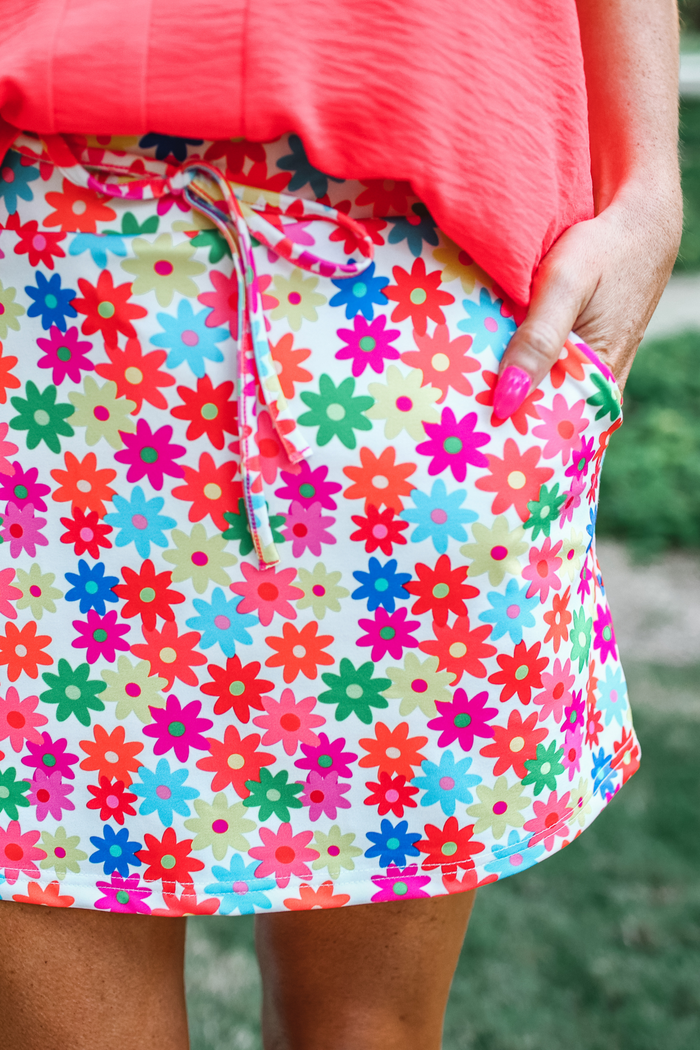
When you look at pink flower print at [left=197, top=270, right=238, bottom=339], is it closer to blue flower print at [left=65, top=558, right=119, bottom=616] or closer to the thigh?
blue flower print at [left=65, top=558, right=119, bottom=616]

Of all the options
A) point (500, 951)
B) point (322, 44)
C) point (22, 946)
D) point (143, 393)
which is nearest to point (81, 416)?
point (143, 393)

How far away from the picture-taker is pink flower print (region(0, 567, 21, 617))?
2.37ft

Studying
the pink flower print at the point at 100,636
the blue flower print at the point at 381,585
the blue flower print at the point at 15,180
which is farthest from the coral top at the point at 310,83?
the pink flower print at the point at 100,636

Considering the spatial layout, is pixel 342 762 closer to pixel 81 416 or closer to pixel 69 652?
pixel 69 652

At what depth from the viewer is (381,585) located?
70 cm

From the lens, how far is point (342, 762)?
0.74 metres

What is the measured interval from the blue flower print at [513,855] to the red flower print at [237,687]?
23 centimetres

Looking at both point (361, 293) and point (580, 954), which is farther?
point (580, 954)

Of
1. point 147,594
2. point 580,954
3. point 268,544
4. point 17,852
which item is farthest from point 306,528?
point 580,954

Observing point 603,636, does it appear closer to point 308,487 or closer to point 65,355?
point 308,487

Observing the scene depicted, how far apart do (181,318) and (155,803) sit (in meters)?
0.38

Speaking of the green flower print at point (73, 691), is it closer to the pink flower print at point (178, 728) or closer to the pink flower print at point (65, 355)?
the pink flower print at point (178, 728)

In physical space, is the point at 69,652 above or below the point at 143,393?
below

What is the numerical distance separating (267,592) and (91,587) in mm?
134
